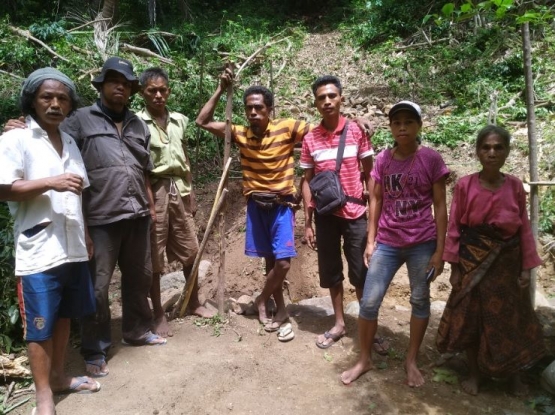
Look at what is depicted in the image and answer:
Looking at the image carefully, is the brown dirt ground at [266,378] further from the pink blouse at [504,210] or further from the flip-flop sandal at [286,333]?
the pink blouse at [504,210]

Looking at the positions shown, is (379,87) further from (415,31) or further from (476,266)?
(476,266)

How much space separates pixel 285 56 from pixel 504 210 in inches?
380

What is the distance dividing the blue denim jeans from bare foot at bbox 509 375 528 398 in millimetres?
710

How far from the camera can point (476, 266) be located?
2705 millimetres

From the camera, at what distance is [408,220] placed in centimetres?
279

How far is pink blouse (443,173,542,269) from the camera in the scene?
2600mm

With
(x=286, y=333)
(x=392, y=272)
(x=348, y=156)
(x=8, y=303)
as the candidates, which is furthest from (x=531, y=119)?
(x=8, y=303)

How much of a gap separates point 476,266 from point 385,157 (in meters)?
0.91

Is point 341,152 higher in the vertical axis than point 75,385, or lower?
higher

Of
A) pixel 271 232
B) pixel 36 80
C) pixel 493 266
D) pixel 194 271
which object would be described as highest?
pixel 36 80

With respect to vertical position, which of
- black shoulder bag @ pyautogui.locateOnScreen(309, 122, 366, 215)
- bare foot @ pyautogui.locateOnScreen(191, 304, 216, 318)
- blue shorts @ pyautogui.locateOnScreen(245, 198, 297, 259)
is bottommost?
bare foot @ pyautogui.locateOnScreen(191, 304, 216, 318)

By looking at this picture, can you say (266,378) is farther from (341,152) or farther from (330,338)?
(341,152)

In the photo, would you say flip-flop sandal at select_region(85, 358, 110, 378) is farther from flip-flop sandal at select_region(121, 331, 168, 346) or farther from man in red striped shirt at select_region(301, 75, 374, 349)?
man in red striped shirt at select_region(301, 75, 374, 349)

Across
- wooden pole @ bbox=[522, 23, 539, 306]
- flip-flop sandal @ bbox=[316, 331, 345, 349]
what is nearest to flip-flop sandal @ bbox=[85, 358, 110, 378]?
flip-flop sandal @ bbox=[316, 331, 345, 349]
